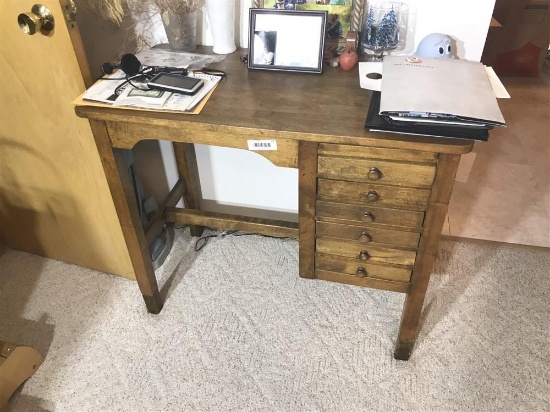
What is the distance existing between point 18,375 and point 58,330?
0.23 metres

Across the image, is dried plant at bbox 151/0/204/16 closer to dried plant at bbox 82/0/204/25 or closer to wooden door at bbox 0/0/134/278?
dried plant at bbox 82/0/204/25

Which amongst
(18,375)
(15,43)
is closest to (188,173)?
(15,43)

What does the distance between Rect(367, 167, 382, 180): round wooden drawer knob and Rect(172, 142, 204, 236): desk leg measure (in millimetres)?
824

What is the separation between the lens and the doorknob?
1.11m

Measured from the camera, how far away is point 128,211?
131cm

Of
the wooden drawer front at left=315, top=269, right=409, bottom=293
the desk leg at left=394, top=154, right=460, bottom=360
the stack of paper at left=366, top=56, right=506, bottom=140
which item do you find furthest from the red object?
the wooden drawer front at left=315, top=269, right=409, bottom=293

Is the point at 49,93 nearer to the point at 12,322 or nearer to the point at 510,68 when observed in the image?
the point at 12,322

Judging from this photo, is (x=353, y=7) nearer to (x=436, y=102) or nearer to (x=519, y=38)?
(x=436, y=102)

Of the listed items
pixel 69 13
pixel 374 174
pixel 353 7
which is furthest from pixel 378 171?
pixel 69 13

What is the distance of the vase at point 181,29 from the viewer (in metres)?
1.31

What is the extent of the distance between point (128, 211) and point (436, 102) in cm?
86

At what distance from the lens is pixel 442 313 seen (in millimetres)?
1542

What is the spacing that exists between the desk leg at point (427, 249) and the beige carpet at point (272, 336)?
122 millimetres

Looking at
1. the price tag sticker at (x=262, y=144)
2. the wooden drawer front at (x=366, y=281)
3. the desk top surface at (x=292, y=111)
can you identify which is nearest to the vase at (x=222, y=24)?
the desk top surface at (x=292, y=111)
